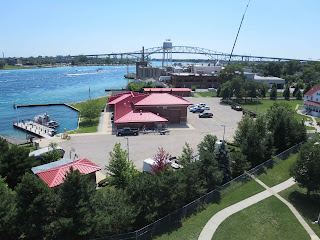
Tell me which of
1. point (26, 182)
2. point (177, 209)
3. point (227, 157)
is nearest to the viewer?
point (26, 182)

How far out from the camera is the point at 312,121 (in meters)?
49.8

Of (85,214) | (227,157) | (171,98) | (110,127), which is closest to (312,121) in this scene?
(171,98)

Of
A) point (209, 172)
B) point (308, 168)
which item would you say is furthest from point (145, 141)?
point (308, 168)

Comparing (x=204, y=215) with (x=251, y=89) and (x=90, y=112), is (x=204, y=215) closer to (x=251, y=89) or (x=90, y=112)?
(x=90, y=112)

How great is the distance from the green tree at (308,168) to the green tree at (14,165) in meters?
23.9

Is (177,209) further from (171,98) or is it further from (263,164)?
(171,98)

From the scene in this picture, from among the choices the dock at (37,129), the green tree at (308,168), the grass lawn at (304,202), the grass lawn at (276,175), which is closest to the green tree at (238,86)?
the grass lawn at (276,175)

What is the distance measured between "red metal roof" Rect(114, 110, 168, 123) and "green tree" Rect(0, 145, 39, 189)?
60.0 ft

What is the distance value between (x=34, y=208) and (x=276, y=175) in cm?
2177

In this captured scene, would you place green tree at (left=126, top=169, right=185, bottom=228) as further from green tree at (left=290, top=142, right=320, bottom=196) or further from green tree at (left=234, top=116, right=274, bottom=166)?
green tree at (left=234, top=116, right=274, bottom=166)

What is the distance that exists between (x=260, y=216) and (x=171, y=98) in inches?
1313

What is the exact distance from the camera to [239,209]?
1902 centimetres

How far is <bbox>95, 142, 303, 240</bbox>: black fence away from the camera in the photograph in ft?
48.9

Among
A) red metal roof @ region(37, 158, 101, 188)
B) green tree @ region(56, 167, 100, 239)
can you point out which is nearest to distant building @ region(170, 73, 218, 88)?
red metal roof @ region(37, 158, 101, 188)
